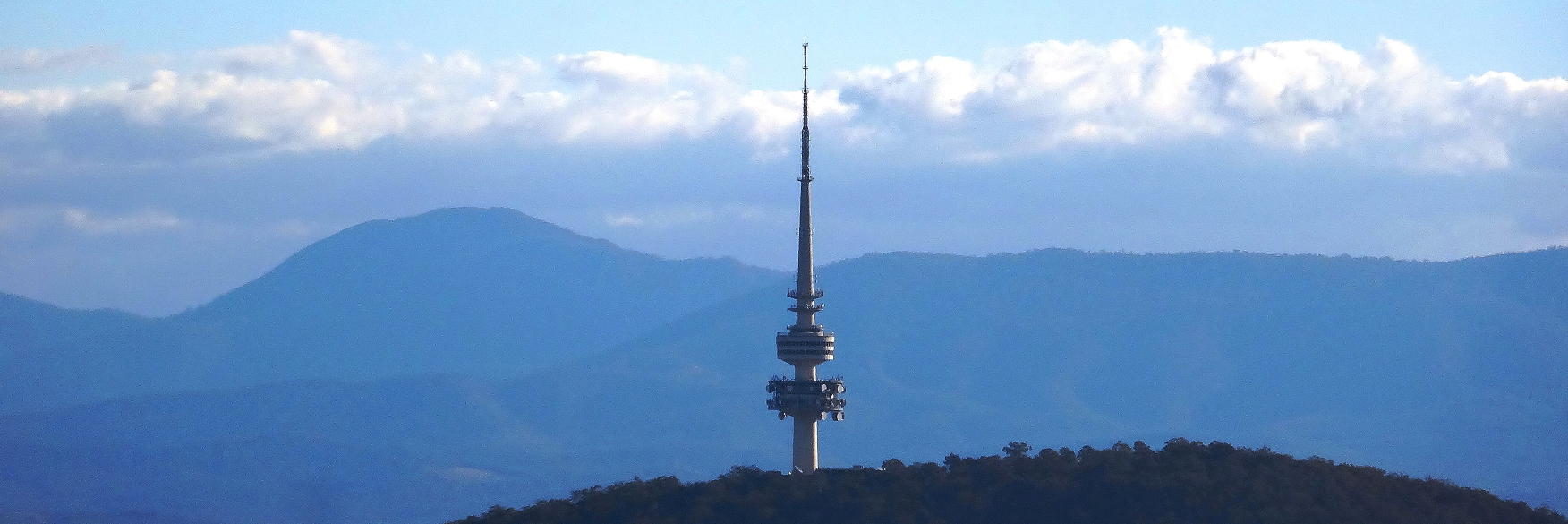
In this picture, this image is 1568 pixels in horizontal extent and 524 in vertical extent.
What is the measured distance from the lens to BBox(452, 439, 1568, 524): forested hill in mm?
131750

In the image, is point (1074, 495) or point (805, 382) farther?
point (805, 382)

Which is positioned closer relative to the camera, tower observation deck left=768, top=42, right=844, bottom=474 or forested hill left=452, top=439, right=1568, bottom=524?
forested hill left=452, top=439, right=1568, bottom=524

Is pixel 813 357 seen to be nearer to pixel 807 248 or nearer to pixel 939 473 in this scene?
pixel 807 248

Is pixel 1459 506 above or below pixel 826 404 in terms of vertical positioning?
below

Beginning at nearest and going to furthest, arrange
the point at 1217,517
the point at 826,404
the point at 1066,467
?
the point at 1217,517, the point at 1066,467, the point at 826,404

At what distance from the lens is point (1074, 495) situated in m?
137

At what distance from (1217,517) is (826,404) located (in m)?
47.4

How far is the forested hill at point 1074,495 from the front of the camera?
13175 cm

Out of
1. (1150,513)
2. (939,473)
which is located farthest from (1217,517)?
(939,473)

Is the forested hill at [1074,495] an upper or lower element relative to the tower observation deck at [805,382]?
lower

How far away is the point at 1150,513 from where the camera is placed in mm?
132000

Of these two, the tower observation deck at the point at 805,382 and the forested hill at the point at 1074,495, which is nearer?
the forested hill at the point at 1074,495

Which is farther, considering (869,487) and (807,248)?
(807,248)

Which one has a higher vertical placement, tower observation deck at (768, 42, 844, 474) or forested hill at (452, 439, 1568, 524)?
tower observation deck at (768, 42, 844, 474)
